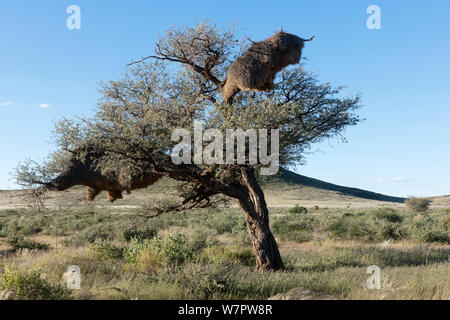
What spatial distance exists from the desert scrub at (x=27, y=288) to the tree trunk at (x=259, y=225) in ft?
20.8

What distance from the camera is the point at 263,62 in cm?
1108

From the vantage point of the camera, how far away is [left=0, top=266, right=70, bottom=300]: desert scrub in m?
7.62

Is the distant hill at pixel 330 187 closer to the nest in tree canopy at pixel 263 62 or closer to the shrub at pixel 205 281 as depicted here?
the nest in tree canopy at pixel 263 62

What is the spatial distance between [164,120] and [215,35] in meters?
3.99

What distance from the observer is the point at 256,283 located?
9289 mm

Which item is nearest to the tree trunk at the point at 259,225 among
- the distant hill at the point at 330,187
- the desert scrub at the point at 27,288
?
the desert scrub at the point at 27,288

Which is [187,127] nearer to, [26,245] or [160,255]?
[160,255]

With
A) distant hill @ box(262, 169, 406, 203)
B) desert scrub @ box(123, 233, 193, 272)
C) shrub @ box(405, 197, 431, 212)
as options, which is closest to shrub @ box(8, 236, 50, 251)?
desert scrub @ box(123, 233, 193, 272)

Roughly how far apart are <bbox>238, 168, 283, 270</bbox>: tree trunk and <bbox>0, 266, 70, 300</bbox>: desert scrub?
6332mm

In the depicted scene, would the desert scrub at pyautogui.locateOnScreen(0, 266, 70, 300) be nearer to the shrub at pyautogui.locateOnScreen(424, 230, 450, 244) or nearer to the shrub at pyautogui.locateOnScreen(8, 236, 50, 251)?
the shrub at pyautogui.locateOnScreen(8, 236, 50, 251)

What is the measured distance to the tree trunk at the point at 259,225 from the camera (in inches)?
492

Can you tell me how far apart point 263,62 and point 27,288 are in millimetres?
8116

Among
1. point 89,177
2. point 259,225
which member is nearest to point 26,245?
point 89,177
